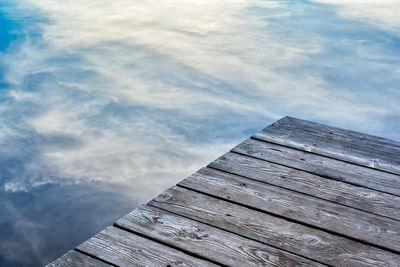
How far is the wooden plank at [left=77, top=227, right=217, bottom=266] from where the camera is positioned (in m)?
1.18

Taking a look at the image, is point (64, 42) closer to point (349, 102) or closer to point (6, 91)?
point (6, 91)

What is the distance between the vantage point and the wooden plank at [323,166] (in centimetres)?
167

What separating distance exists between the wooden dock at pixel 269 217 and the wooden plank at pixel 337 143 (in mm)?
10

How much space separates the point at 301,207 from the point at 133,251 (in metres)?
0.55

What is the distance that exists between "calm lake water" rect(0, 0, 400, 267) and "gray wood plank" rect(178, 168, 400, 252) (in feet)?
4.31

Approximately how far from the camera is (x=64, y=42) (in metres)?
6.68

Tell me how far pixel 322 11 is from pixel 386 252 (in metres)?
7.76

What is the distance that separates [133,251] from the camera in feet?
3.99

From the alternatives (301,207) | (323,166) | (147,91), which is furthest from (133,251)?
(147,91)

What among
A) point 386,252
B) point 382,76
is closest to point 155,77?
point 382,76

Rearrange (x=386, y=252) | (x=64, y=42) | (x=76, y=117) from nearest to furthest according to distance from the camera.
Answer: (x=386, y=252)
(x=76, y=117)
(x=64, y=42)

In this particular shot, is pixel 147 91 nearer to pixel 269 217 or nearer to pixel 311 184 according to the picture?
pixel 311 184

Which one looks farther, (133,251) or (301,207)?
(301,207)

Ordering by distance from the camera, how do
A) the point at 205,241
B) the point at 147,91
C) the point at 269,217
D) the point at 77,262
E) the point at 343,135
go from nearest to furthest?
the point at 77,262 → the point at 205,241 → the point at 269,217 → the point at 343,135 → the point at 147,91
